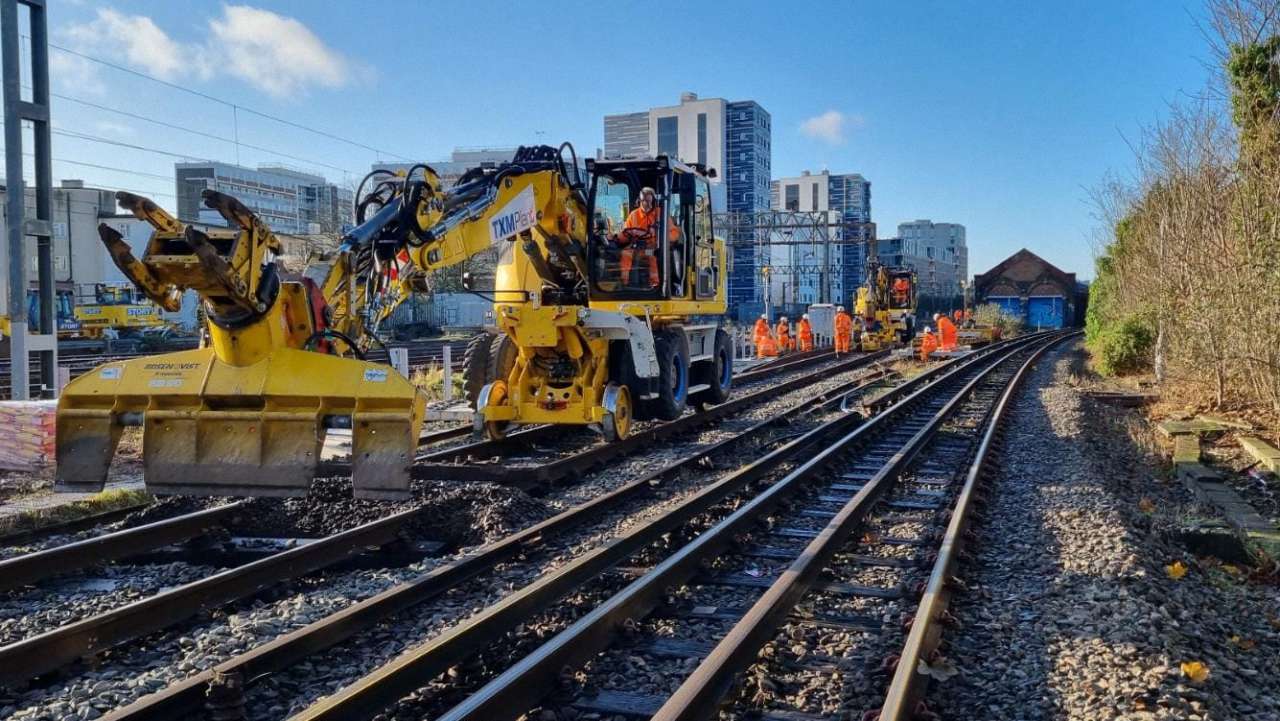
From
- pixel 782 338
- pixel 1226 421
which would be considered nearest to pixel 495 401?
pixel 1226 421

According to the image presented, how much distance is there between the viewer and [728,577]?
6219mm

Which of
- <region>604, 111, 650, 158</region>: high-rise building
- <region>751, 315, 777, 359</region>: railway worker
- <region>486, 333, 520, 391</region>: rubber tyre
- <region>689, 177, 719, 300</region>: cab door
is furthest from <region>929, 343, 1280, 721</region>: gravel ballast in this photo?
<region>604, 111, 650, 158</region>: high-rise building

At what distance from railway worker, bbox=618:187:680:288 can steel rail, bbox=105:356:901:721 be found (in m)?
3.54

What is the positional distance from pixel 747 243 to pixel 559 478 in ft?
133

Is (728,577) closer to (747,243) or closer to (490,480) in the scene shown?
(490,480)

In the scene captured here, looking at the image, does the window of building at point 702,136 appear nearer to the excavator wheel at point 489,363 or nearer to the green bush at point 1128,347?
the green bush at point 1128,347

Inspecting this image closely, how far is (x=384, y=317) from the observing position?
8.36 meters

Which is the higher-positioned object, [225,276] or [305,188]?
[305,188]

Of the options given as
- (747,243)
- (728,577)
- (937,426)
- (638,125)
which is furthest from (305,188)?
(728,577)

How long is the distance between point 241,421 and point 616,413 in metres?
5.33

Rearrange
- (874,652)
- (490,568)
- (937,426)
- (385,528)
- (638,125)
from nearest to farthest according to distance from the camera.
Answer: (874,652) → (490,568) → (385,528) → (937,426) → (638,125)

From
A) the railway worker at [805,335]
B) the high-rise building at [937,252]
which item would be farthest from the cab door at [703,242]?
the high-rise building at [937,252]

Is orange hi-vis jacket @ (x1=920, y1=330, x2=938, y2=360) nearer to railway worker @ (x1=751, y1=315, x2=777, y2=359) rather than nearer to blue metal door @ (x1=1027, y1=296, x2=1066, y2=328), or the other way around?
railway worker @ (x1=751, y1=315, x2=777, y2=359)

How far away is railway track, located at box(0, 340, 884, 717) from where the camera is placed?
4648mm
